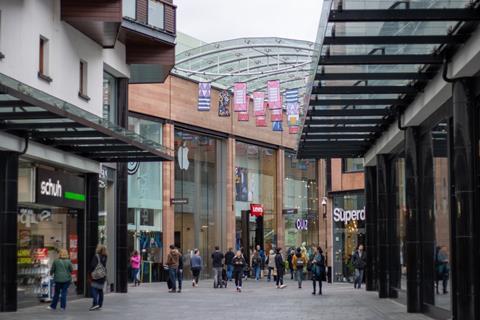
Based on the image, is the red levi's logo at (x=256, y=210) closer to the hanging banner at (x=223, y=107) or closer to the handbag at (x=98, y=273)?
the hanging banner at (x=223, y=107)

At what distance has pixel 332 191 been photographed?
41.2 metres

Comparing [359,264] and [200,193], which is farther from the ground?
[200,193]

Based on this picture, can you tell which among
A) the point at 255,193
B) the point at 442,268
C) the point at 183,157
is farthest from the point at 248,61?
the point at 442,268

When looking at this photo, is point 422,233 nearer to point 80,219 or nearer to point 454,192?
point 454,192

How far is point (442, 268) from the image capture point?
57.2 feet

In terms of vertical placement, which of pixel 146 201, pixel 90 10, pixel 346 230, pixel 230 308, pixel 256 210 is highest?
pixel 90 10

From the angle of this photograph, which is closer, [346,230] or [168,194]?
[346,230]

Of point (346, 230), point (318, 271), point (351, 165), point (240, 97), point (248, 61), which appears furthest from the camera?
point (248, 61)

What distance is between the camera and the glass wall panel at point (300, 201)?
5634cm

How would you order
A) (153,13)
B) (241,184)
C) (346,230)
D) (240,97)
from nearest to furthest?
(153,13) → (346,230) → (240,97) → (241,184)

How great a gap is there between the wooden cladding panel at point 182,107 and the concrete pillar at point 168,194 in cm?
80

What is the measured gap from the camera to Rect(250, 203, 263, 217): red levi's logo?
48438 mm

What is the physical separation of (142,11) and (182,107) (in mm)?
16145

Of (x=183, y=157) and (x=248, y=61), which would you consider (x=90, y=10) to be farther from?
(x=248, y=61)
